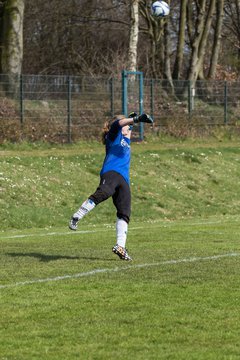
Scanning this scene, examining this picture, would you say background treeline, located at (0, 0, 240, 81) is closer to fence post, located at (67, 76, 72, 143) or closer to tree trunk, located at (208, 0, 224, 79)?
tree trunk, located at (208, 0, 224, 79)

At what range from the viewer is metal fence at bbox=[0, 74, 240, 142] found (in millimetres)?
32062

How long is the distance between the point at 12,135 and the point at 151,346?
2334cm

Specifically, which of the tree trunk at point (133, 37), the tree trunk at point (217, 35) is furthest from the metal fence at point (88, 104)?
the tree trunk at point (217, 35)

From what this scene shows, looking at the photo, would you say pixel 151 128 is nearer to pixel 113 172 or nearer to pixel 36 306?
pixel 113 172

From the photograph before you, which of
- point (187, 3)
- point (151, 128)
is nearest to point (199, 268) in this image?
point (151, 128)

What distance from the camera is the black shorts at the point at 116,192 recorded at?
14.3m

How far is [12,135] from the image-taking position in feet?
104

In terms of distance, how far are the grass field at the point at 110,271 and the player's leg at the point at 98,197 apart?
0.56 metres

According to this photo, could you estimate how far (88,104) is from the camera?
3434 centimetres

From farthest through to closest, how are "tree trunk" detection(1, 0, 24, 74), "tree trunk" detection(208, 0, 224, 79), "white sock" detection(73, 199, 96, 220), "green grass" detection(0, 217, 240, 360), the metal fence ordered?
"tree trunk" detection(208, 0, 224, 79) → "tree trunk" detection(1, 0, 24, 74) → the metal fence → "white sock" detection(73, 199, 96, 220) → "green grass" detection(0, 217, 240, 360)

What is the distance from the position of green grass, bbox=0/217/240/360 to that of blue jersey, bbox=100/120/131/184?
3.91ft

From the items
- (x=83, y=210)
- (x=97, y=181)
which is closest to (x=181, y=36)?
(x=97, y=181)

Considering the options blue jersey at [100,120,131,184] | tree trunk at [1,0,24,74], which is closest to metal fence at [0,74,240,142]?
tree trunk at [1,0,24,74]

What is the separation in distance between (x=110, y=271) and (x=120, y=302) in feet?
7.94
